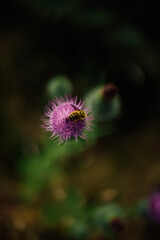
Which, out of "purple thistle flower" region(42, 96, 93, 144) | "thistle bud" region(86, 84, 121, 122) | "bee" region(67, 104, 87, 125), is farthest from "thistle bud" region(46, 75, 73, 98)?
"bee" region(67, 104, 87, 125)

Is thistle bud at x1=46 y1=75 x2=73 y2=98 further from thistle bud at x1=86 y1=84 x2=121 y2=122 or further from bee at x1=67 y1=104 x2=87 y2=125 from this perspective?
bee at x1=67 y1=104 x2=87 y2=125

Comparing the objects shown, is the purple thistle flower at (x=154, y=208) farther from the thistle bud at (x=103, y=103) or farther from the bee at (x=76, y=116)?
the bee at (x=76, y=116)

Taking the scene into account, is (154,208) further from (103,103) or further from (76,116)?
(76,116)

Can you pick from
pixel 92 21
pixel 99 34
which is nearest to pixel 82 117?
pixel 92 21

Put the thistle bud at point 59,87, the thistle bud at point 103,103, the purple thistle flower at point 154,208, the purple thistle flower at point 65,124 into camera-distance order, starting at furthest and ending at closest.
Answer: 1. the purple thistle flower at point 154,208
2. the thistle bud at point 59,87
3. the thistle bud at point 103,103
4. the purple thistle flower at point 65,124

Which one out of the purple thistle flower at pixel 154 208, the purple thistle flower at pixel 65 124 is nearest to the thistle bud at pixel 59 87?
the purple thistle flower at pixel 65 124

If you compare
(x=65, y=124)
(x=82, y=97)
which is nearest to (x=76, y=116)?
(x=65, y=124)

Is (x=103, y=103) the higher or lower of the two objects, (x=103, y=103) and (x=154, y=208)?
the higher

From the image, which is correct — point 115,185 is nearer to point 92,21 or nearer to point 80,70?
point 80,70
